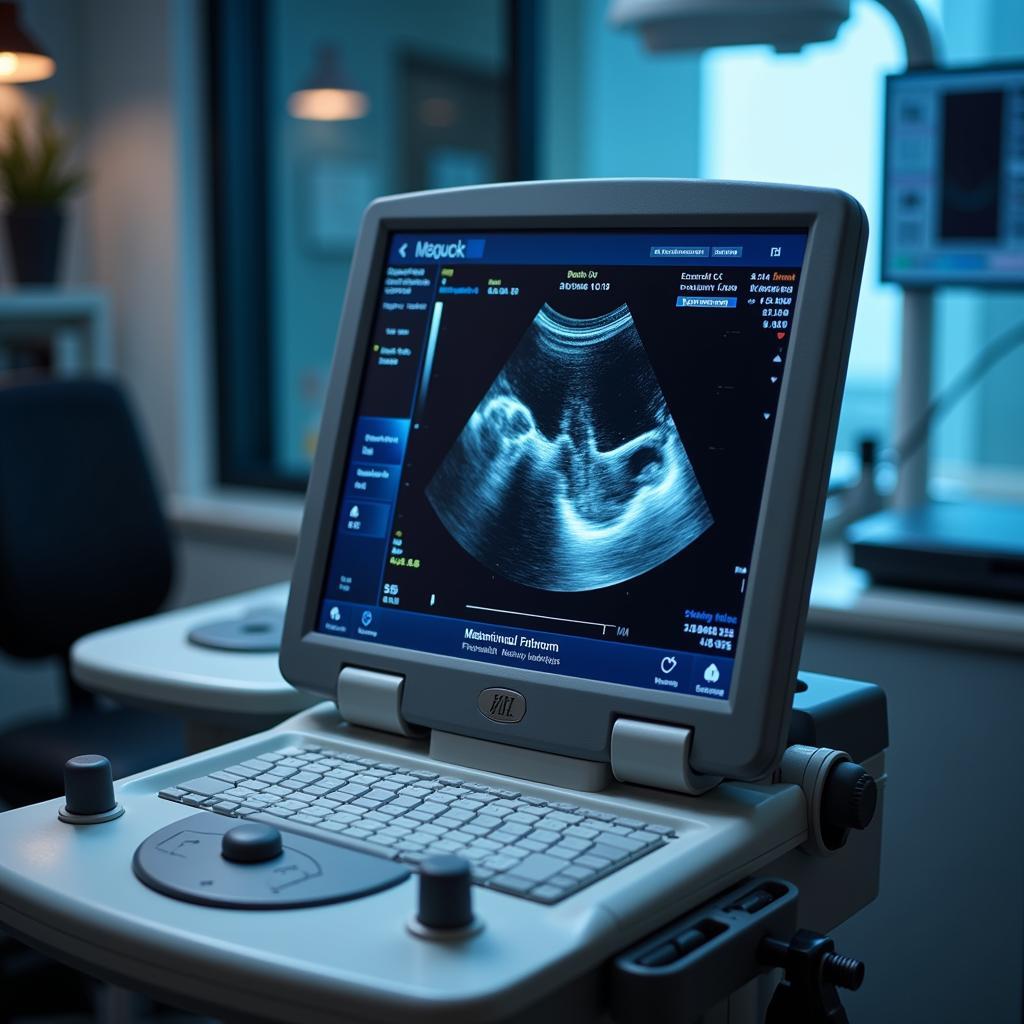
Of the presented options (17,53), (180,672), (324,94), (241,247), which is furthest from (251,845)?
(324,94)

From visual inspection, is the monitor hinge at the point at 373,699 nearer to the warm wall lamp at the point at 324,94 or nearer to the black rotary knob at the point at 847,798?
the black rotary knob at the point at 847,798

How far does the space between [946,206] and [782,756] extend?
4.16ft

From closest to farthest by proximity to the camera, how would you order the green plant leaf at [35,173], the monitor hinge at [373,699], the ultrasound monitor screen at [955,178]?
the monitor hinge at [373,699]
the ultrasound monitor screen at [955,178]
the green plant leaf at [35,173]

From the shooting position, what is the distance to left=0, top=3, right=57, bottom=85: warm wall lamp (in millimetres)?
2256

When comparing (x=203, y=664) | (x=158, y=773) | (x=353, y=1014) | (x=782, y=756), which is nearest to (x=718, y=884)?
(x=782, y=756)

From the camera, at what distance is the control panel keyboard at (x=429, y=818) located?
0.73 meters

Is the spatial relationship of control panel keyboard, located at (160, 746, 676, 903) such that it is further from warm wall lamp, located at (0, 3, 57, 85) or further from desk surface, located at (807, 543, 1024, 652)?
warm wall lamp, located at (0, 3, 57, 85)

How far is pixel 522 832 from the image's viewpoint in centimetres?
77

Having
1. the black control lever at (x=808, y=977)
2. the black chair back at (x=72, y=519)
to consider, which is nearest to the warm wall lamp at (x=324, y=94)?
the black chair back at (x=72, y=519)

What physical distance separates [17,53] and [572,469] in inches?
71.0

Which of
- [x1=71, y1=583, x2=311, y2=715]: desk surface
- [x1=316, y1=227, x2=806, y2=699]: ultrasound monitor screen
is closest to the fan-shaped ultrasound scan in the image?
[x1=316, y1=227, x2=806, y2=699]: ultrasound monitor screen

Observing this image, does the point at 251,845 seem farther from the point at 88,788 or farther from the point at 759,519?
the point at 759,519

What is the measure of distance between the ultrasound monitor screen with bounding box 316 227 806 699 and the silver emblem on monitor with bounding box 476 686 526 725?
2cm

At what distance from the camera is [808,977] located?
75 cm
